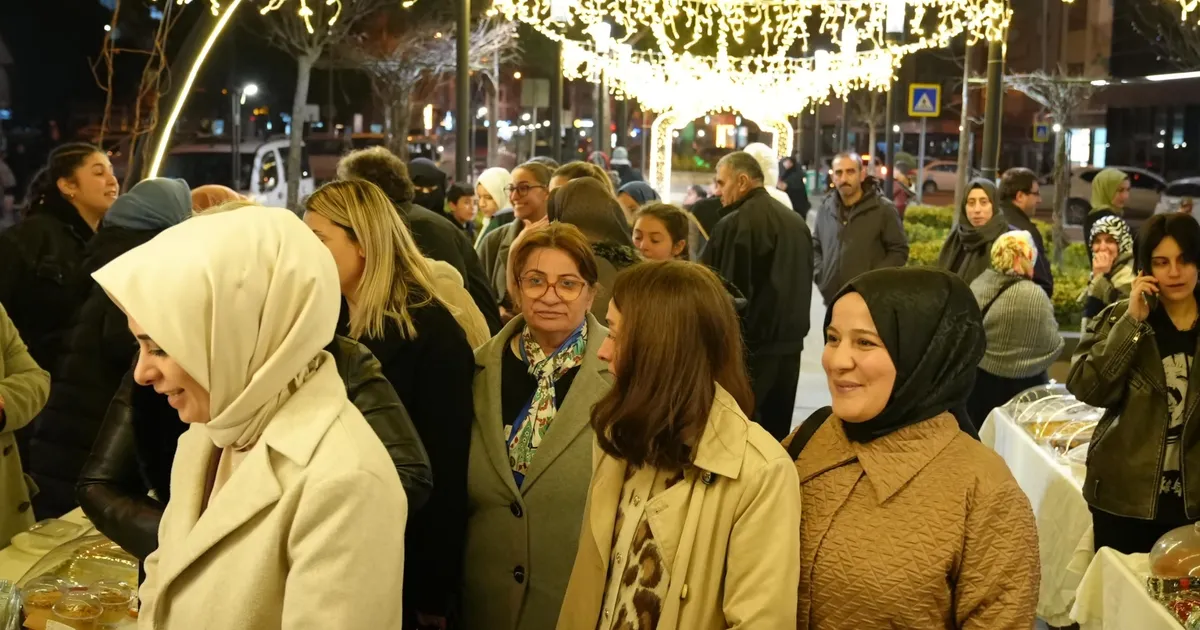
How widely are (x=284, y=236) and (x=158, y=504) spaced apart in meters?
0.89

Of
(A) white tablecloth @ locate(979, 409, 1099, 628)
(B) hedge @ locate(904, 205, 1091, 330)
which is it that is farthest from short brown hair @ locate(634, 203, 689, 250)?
(A) white tablecloth @ locate(979, 409, 1099, 628)

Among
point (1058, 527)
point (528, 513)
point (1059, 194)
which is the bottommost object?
point (1058, 527)

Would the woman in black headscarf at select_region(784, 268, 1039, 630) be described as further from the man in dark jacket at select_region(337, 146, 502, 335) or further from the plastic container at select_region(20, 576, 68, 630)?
the man in dark jacket at select_region(337, 146, 502, 335)

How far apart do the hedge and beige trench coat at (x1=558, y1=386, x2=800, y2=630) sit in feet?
11.3

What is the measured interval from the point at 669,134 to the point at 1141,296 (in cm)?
1829

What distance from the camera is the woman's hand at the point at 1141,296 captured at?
4.39m

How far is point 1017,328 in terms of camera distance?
6.45 meters

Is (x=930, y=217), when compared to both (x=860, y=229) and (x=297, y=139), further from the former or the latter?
(x=860, y=229)

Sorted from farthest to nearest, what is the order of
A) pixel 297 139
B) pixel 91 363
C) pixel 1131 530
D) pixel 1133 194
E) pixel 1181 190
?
pixel 1133 194 < pixel 297 139 < pixel 1181 190 < pixel 1131 530 < pixel 91 363

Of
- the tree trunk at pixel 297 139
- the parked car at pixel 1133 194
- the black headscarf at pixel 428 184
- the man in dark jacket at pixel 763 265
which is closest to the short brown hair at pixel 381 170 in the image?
the black headscarf at pixel 428 184

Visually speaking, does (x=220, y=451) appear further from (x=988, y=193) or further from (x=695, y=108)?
(x=695, y=108)

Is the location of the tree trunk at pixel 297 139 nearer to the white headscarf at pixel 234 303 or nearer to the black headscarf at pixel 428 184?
the black headscarf at pixel 428 184

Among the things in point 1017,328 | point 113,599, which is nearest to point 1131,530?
point 1017,328

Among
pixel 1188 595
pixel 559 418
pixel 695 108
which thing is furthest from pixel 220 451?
pixel 695 108
